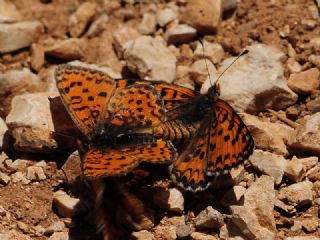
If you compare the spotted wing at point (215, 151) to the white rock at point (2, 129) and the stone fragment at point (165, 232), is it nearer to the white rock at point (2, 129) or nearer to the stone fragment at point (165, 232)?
the stone fragment at point (165, 232)

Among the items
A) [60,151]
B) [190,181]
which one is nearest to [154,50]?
[60,151]

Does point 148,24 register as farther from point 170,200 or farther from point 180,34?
point 170,200

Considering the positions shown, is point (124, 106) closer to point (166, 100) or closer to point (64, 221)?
point (166, 100)

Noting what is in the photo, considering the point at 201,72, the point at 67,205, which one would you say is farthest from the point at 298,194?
the point at 67,205

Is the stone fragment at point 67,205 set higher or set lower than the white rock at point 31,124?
lower

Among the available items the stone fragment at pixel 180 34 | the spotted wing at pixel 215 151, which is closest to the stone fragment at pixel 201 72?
the stone fragment at pixel 180 34

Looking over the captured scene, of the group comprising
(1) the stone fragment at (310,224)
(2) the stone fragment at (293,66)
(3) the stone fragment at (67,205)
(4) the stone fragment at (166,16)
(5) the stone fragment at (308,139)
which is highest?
(4) the stone fragment at (166,16)
